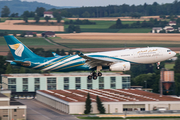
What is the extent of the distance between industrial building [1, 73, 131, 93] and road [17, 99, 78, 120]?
1291 cm

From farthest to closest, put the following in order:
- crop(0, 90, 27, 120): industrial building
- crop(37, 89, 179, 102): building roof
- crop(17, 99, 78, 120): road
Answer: crop(37, 89, 179, 102): building roof
crop(17, 99, 78, 120): road
crop(0, 90, 27, 120): industrial building

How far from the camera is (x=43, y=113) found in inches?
4422

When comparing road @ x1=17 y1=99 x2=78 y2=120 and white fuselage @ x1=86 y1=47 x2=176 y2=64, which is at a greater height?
white fuselage @ x1=86 y1=47 x2=176 y2=64

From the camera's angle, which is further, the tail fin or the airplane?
the tail fin

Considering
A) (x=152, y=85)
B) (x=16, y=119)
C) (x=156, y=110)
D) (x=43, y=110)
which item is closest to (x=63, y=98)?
(x=43, y=110)

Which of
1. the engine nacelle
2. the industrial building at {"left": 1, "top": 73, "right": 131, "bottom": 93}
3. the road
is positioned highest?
the engine nacelle

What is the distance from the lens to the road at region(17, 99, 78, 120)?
103 metres

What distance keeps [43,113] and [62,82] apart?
110 feet

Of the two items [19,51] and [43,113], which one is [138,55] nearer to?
[19,51]

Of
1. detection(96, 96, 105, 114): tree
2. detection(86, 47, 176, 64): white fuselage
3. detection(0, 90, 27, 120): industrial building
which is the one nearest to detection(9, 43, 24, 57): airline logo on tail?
detection(86, 47, 176, 64): white fuselage

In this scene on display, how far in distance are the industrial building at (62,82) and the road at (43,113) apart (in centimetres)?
1291

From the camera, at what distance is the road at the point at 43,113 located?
338ft

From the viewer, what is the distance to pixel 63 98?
372 ft

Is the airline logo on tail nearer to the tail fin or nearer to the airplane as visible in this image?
the tail fin
